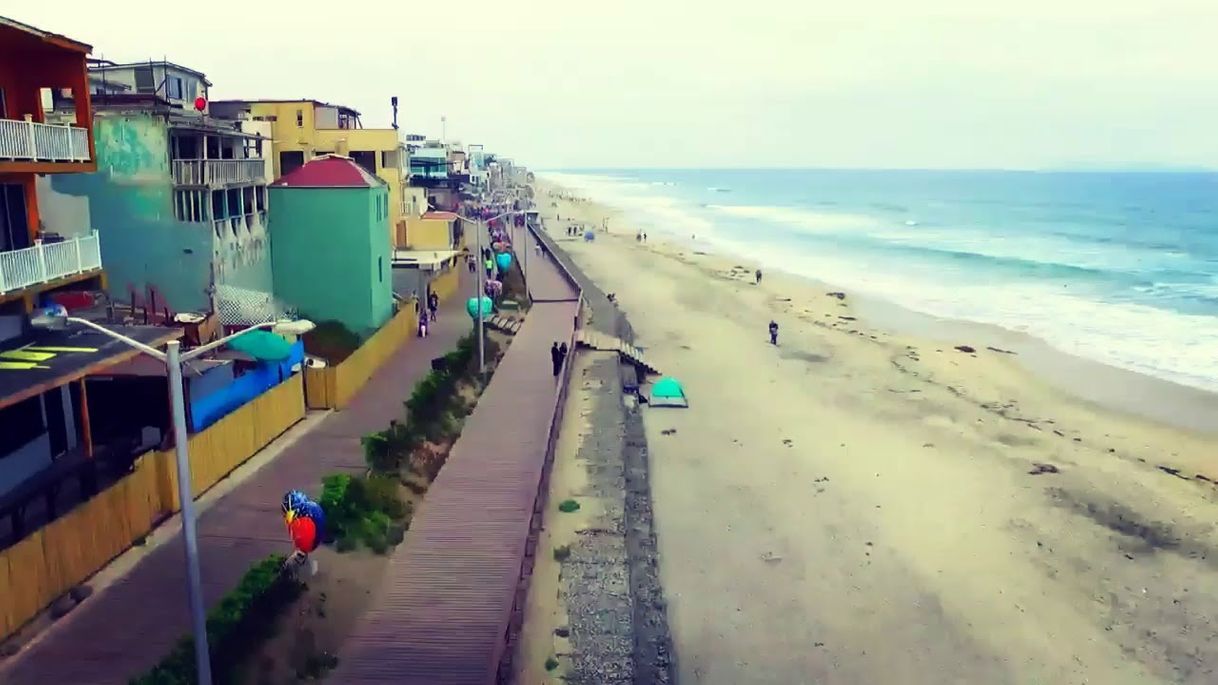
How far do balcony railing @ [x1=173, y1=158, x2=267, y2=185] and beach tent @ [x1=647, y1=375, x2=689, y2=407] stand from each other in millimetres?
12899

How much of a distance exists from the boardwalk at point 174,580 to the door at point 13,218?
5.51m

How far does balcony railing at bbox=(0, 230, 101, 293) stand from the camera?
1409cm

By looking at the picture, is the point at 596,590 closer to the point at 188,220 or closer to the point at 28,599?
the point at 28,599

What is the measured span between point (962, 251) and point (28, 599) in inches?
2827

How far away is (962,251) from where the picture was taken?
7312cm

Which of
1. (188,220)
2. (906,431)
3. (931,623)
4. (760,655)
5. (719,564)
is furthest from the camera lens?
(906,431)

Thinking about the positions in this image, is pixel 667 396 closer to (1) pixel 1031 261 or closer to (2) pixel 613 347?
Result: (2) pixel 613 347

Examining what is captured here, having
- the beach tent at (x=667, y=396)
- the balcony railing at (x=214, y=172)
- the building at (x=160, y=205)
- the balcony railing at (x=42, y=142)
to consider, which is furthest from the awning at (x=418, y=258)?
the balcony railing at (x=42, y=142)

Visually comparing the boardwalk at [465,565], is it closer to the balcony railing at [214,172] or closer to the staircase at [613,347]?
the staircase at [613,347]

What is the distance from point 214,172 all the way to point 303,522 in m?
14.2

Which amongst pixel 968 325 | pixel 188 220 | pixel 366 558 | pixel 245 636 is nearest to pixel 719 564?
pixel 366 558

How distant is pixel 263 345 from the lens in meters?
19.2

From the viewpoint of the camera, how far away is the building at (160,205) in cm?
2261

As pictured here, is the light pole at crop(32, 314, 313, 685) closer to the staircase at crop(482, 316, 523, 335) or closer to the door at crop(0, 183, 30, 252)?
the door at crop(0, 183, 30, 252)
